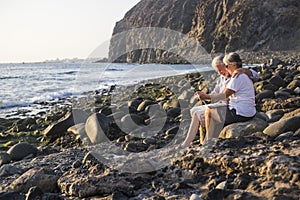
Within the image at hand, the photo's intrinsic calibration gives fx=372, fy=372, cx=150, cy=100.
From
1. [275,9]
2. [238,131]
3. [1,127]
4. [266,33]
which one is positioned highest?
[275,9]

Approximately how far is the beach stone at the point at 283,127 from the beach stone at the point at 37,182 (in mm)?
2614

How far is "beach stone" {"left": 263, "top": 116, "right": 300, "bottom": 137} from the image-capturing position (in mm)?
4484

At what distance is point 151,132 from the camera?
280 inches

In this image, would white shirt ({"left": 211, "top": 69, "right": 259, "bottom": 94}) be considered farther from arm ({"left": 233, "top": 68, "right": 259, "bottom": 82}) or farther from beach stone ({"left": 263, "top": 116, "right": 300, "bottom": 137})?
beach stone ({"left": 263, "top": 116, "right": 300, "bottom": 137})

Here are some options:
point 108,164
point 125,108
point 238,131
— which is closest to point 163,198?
point 108,164

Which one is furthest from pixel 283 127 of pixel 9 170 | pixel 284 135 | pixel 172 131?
pixel 9 170

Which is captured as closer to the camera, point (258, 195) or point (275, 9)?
point (258, 195)

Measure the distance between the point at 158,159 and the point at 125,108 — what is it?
17.2 feet

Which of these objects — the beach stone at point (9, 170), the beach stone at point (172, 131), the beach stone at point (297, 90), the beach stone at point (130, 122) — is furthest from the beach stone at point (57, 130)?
the beach stone at point (297, 90)

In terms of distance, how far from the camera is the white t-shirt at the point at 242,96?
4.95 meters

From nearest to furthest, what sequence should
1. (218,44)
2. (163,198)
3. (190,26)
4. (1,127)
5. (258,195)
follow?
1. (258,195)
2. (163,198)
3. (1,127)
4. (218,44)
5. (190,26)

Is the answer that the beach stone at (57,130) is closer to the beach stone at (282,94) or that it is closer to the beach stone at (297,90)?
the beach stone at (282,94)

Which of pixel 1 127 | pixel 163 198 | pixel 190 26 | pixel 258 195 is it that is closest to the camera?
pixel 258 195

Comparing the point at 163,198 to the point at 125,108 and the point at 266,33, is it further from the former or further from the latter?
the point at 266,33
